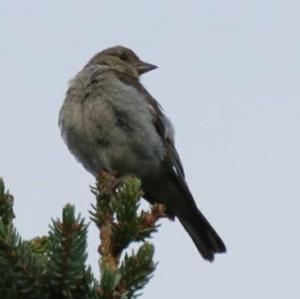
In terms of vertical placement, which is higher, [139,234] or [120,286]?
[139,234]

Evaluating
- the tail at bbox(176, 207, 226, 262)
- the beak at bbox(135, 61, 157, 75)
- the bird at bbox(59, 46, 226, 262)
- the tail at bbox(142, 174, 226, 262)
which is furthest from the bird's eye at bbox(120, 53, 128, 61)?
the tail at bbox(176, 207, 226, 262)

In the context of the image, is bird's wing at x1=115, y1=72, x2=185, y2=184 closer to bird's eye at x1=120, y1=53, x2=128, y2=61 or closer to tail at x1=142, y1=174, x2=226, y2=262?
tail at x1=142, y1=174, x2=226, y2=262

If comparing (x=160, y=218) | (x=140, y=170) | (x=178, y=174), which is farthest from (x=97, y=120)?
(x=160, y=218)

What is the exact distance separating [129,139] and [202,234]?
3.31 ft

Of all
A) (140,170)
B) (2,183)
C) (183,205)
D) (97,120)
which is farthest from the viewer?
(183,205)

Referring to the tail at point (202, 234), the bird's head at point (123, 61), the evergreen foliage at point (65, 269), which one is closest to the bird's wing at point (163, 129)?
the tail at point (202, 234)

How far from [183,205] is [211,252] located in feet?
2.11

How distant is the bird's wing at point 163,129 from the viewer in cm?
563

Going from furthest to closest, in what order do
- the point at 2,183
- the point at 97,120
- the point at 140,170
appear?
1. the point at 140,170
2. the point at 97,120
3. the point at 2,183

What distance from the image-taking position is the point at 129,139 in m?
5.16

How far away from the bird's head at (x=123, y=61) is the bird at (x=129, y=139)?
87 centimetres

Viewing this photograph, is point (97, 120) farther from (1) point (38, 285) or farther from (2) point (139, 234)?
(1) point (38, 285)

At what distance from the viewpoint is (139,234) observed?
252 cm

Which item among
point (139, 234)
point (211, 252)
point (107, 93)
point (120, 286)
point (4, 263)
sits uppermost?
point (107, 93)
